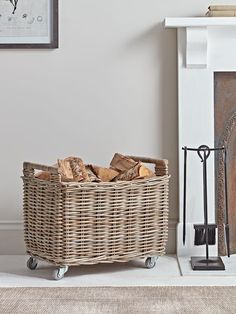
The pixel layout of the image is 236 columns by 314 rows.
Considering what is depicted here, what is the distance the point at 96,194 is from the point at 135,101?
685mm

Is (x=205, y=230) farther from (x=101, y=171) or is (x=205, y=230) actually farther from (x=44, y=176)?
(x=44, y=176)

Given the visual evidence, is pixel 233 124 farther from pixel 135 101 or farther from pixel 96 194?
pixel 96 194

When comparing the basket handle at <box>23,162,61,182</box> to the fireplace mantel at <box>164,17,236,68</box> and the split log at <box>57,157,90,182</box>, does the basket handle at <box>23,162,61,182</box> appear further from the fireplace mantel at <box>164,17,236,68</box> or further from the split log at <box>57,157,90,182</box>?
the fireplace mantel at <box>164,17,236,68</box>

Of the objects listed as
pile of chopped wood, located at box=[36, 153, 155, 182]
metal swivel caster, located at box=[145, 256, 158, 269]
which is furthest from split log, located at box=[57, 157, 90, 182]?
metal swivel caster, located at box=[145, 256, 158, 269]

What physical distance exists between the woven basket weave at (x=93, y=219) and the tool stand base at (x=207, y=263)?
6.3 inches

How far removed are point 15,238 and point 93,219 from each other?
0.66 m

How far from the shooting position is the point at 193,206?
3.18 m

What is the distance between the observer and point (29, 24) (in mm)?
3227

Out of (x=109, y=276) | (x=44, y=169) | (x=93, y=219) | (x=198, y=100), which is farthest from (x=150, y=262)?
(x=198, y=100)

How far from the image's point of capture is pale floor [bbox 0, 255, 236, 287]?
8.86 feet

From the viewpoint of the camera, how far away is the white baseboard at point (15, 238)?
3.25 metres

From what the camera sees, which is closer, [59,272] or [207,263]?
[59,272]

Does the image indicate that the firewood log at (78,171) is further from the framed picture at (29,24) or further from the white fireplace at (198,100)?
the framed picture at (29,24)

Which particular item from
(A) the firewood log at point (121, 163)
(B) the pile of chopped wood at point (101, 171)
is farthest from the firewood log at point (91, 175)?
(A) the firewood log at point (121, 163)
